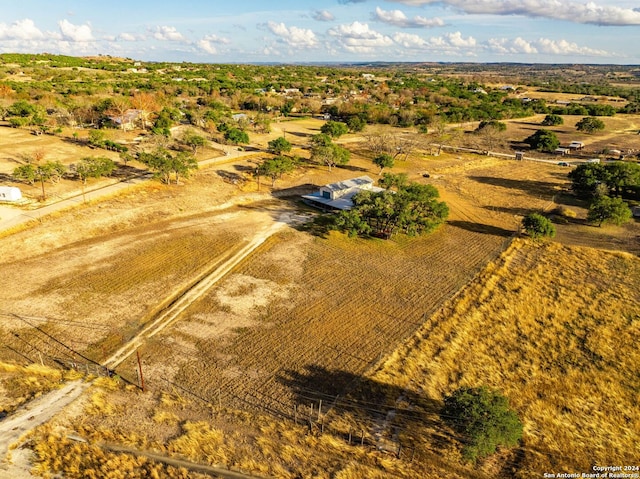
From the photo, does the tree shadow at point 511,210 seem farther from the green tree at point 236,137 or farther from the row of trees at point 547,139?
the green tree at point 236,137

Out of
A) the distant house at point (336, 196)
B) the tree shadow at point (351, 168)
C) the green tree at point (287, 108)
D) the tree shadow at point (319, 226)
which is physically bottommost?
the tree shadow at point (319, 226)

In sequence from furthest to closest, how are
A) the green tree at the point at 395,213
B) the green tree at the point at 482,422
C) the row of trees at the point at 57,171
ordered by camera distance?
1. the row of trees at the point at 57,171
2. the green tree at the point at 395,213
3. the green tree at the point at 482,422

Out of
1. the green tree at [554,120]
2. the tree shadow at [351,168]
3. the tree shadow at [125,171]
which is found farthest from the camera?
the green tree at [554,120]

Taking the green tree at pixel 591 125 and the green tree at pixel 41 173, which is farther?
the green tree at pixel 591 125

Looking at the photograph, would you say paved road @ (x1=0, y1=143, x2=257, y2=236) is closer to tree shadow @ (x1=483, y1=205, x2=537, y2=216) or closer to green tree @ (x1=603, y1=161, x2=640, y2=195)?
tree shadow @ (x1=483, y1=205, x2=537, y2=216)

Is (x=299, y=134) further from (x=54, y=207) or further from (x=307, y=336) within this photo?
(x=307, y=336)

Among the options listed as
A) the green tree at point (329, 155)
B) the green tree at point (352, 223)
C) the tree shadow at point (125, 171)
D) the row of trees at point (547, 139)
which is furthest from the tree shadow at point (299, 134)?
the green tree at point (352, 223)

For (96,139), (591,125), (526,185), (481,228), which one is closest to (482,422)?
(481,228)

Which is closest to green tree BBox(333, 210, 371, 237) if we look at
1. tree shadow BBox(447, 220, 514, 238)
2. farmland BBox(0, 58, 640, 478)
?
farmland BBox(0, 58, 640, 478)
